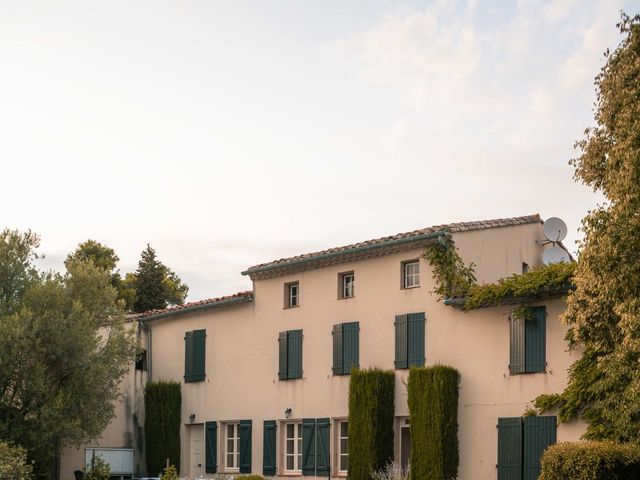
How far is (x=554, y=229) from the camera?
27.7 m

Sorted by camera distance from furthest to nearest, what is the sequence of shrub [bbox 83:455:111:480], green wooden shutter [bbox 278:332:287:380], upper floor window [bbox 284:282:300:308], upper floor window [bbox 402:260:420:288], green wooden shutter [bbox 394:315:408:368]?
upper floor window [bbox 284:282:300:308] < green wooden shutter [bbox 278:332:287:380] < shrub [bbox 83:455:111:480] < upper floor window [bbox 402:260:420:288] < green wooden shutter [bbox 394:315:408:368]

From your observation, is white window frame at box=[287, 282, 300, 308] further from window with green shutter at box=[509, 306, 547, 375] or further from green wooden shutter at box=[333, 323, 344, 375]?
window with green shutter at box=[509, 306, 547, 375]

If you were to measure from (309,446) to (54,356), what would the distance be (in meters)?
7.70

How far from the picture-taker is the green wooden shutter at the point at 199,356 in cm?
3228

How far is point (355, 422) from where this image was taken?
26.3 meters

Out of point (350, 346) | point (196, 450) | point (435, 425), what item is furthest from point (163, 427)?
point (435, 425)

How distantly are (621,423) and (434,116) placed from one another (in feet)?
24.1

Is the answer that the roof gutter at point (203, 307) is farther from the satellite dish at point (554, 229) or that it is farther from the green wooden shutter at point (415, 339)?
the satellite dish at point (554, 229)

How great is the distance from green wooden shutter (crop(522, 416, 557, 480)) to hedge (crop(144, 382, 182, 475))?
13.0 meters

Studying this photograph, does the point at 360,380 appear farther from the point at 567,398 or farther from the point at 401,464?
the point at 567,398

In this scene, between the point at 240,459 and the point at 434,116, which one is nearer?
the point at 434,116

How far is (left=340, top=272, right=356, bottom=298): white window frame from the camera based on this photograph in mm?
28188

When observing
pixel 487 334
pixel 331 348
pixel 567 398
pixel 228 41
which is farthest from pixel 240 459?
pixel 228 41

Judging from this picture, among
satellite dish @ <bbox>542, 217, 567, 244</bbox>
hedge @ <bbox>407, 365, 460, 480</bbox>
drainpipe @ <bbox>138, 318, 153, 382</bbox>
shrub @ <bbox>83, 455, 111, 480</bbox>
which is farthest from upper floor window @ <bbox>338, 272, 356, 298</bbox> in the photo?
drainpipe @ <bbox>138, 318, 153, 382</bbox>
